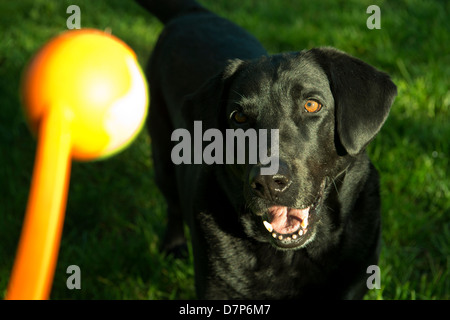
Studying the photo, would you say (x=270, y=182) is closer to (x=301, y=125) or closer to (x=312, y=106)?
(x=301, y=125)

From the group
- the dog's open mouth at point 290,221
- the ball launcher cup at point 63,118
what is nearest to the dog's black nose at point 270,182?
the dog's open mouth at point 290,221

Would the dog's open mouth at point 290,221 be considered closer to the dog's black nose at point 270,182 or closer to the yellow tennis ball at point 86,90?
the dog's black nose at point 270,182

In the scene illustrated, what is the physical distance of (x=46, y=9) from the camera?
21.8 ft

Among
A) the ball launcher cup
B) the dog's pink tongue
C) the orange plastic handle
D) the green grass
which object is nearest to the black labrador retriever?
the dog's pink tongue

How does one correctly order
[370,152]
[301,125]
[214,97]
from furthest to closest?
[370,152] < [214,97] < [301,125]

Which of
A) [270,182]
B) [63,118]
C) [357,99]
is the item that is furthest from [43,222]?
[357,99]

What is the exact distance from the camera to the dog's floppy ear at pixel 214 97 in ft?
8.79

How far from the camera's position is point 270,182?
86.2 inches

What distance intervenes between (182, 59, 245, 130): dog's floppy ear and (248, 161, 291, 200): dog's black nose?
563 millimetres

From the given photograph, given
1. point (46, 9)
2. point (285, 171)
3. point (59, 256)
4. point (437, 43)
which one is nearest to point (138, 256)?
point (59, 256)

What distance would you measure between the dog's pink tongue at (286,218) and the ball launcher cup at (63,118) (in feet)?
2.46

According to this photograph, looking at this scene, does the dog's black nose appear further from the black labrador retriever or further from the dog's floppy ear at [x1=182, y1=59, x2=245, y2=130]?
the dog's floppy ear at [x1=182, y1=59, x2=245, y2=130]

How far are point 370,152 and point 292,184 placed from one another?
181 centimetres
